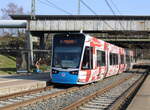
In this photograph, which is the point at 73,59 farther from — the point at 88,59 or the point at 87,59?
the point at 88,59

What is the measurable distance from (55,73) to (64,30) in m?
25.0

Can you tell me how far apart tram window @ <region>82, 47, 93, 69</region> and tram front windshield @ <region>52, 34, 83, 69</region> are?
41 cm

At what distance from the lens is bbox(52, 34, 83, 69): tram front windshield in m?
17.5

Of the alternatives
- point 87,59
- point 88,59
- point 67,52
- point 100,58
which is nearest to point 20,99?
point 67,52

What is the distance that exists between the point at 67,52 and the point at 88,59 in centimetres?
132

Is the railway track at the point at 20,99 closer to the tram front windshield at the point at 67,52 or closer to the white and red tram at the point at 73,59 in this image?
the white and red tram at the point at 73,59

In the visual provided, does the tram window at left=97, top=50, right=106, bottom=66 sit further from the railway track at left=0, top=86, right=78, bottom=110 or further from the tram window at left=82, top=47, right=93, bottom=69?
the railway track at left=0, top=86, right=78, bottom=110

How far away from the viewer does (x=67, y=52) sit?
17.8m

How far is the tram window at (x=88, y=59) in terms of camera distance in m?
17.8

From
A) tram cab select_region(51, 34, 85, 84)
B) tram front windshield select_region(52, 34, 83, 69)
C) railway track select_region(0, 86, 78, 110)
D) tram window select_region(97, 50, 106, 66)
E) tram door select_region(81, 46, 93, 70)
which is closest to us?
railway track select_region(0, 86, 78, 110)

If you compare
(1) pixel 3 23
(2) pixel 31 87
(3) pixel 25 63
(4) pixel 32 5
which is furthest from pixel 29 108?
(1) pixel 3 23

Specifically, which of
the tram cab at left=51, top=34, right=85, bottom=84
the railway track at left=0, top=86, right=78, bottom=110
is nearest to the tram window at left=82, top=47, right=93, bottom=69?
the tram cab at left=51, top=34, right=85, bottom=84

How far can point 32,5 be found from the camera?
136ft

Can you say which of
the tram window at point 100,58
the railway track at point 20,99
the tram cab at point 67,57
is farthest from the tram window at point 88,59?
the railway track at point 20,99
